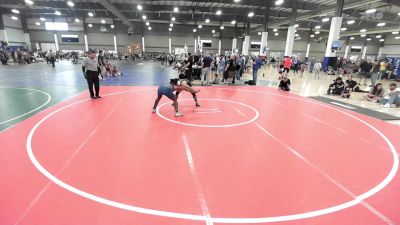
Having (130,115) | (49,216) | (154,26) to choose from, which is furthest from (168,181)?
(154,26)

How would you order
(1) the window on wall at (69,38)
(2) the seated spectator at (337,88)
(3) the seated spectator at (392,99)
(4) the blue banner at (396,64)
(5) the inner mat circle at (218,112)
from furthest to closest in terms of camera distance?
(1) the window on wall at (69,38), (4) the blue banner at (396,64), (2) the seated spectator at (337,88), (3) the seated spectator at (392,99), (5) the inner mat circle at (218,112)

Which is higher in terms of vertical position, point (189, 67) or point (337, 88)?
point (189, 67)

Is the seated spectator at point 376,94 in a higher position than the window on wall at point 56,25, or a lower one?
lower

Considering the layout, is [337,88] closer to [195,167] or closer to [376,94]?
[376,94]

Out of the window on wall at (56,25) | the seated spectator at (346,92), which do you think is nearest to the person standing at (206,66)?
the seated spectator at (346,92)

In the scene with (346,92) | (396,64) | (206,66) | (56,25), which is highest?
(56,25)

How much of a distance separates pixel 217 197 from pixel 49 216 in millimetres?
2179

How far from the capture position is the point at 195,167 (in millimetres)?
4316

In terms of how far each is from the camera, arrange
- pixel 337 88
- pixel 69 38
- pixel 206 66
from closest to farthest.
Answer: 1. pixel 337 88
2. pixel 206 66
3. pixel 69 38

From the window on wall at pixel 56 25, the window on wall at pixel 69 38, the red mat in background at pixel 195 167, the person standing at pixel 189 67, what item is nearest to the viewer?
the red mat in background at pixel 195 167

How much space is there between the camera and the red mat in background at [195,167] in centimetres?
318

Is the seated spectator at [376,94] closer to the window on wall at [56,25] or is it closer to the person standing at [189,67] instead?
the person standing at [189,67]

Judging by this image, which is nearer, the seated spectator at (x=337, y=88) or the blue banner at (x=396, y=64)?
the seated spectator at (x=337, y=88)

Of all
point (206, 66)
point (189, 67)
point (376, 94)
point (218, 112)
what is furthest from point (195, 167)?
point (376, 94)
